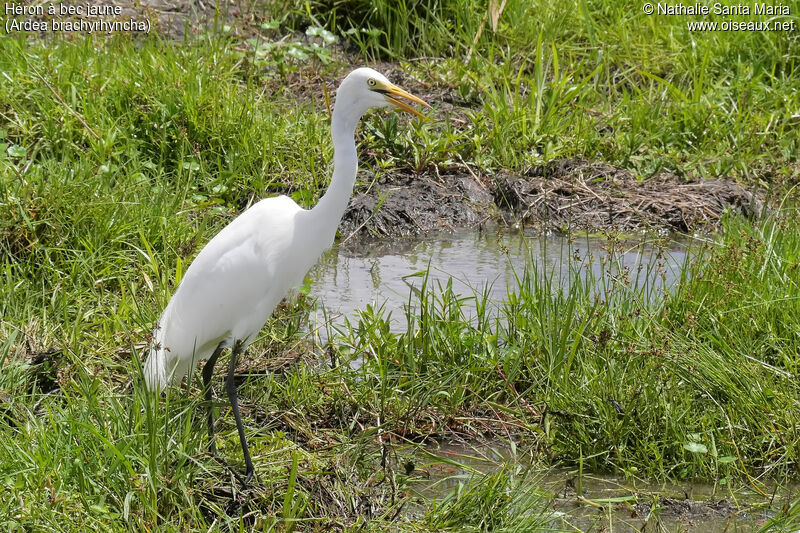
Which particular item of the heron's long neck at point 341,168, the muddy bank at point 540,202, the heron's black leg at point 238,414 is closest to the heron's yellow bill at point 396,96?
the heron's long neck at point 341,168

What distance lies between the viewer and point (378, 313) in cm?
400

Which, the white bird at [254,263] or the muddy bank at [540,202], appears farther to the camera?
the muddy bank at [540,202]

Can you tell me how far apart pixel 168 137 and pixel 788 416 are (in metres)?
3.40

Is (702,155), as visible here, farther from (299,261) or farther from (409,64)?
(299,261)

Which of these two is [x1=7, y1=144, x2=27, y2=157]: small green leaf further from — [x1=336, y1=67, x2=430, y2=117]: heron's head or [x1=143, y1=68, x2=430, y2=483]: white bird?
[x1=336, y1=67, x2=430, y2=117]: heron's head

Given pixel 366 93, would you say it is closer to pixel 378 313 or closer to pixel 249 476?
pixel 378 313

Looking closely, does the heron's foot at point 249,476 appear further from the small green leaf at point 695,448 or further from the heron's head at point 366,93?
the small green leaf at point 695,448

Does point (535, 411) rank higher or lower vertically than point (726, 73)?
lower

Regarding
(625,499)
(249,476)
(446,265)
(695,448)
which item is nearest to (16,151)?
(446,265)

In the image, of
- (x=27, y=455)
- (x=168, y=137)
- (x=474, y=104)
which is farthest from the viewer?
(x=474, y=104)

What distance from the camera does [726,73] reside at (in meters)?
6.43

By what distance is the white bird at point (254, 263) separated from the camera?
3.27 metres

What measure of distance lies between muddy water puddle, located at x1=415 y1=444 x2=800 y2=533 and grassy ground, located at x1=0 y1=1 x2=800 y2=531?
0.06m

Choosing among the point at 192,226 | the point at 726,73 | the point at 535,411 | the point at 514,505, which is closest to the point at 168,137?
the point at 192,226
